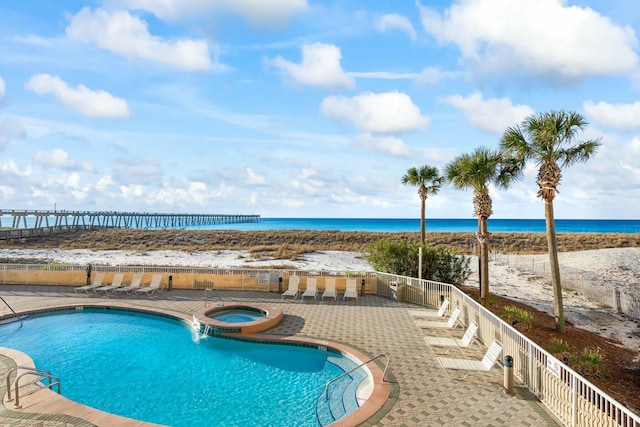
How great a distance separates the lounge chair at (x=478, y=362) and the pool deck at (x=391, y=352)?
149 millimetres

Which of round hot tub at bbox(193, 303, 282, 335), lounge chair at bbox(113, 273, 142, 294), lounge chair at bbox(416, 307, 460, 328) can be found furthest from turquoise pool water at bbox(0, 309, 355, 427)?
lounge chair at bbox(416, 307, 460, 328)

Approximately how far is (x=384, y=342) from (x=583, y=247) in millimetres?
45797

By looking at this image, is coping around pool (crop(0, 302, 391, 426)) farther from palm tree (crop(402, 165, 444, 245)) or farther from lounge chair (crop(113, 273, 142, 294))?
palm tree (crop(402, 165, 444, 245))

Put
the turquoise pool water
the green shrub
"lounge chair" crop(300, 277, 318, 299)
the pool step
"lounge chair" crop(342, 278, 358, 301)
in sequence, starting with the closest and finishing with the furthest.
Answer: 1. the pool step
2. the turquoise pool water
3. the green shrub
4. "lounge chair" crop(342, 278, 358, 301)
5. "lounge chair" crop(300, 277, 318, 299)

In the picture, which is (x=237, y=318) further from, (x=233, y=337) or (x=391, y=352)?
(x=391, y=352)

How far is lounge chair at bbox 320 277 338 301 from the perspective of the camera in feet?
50.7

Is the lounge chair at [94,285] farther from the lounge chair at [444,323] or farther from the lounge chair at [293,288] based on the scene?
the lounge chair at [444,323]

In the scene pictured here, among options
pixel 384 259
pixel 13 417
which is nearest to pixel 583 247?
pixel 384 259

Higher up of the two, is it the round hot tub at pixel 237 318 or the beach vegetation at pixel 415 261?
the beach vegetation at pixel 415 261

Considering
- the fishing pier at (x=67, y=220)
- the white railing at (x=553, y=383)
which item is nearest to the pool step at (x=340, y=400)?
the white railing at (x=553, y=383)

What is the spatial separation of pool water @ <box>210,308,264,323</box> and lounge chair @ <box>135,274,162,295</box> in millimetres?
4547

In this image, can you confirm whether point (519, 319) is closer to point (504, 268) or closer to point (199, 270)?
point (199, 270)

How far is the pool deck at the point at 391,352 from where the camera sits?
6.30 meters

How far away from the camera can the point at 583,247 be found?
45.2 meters
